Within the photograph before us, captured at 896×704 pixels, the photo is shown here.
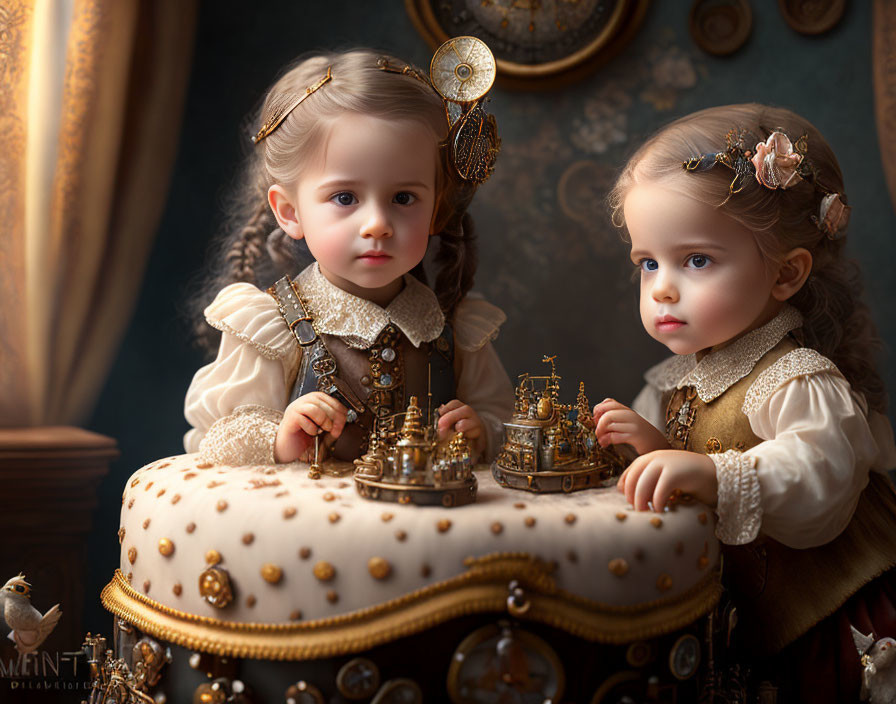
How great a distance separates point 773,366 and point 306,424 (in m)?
0.87

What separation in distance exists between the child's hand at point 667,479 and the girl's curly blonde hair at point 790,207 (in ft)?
1.52

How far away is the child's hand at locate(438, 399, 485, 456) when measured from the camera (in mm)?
1688

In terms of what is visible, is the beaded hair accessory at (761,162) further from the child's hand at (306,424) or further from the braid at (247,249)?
the braid at (247,249)

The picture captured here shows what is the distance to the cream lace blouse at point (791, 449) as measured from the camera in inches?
56.9

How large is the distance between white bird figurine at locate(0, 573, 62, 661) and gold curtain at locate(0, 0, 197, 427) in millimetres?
527

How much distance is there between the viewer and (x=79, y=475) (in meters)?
2.12

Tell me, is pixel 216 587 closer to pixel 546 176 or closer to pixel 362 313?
pixel 362 313

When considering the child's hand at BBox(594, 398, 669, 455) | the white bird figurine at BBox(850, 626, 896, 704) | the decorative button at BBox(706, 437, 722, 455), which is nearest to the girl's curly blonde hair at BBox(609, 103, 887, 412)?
the decorative button at BBox(706, 437, 722, 455)

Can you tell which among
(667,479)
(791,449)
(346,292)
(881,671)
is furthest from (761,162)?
(881,671)

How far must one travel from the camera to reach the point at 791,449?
1486mm

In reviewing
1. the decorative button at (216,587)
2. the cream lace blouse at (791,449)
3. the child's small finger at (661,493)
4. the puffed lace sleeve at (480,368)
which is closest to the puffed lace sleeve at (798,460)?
the cream lace blouse at (791,449)

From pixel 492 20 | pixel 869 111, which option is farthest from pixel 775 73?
pixel 492 20

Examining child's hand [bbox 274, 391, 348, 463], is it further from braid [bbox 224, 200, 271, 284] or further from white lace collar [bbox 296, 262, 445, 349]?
braid [bbox 224, 200, 271, 284]

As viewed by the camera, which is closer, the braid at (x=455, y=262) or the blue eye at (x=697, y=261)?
the blue eye at (x=697, y=261)
